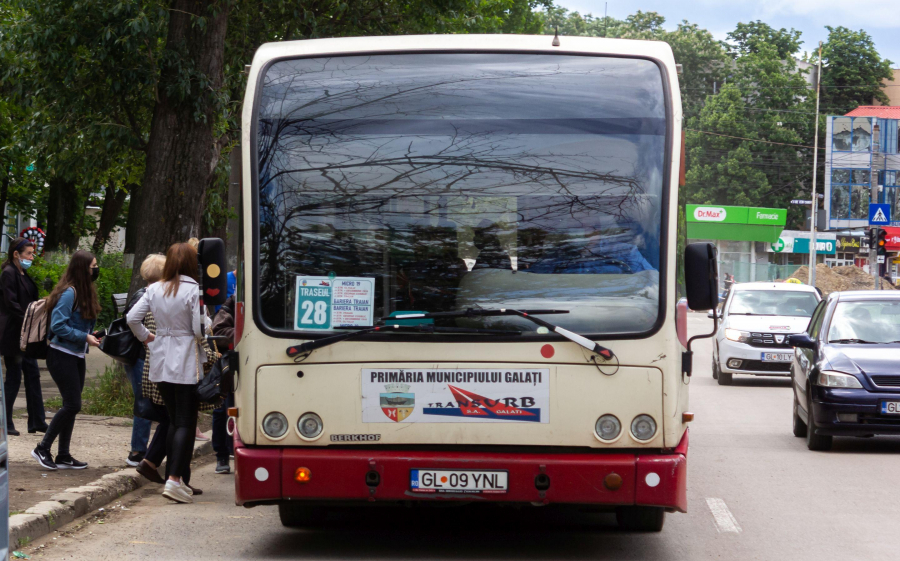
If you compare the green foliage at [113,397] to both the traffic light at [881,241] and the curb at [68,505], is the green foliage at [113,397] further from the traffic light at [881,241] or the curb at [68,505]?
the traffic light at [881,241]

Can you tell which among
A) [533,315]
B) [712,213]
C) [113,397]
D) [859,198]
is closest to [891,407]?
[533,315]

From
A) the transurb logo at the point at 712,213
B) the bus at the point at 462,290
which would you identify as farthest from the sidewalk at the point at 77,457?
the transurb logo at the point at 712,213

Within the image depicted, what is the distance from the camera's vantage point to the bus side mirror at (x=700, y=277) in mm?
6199

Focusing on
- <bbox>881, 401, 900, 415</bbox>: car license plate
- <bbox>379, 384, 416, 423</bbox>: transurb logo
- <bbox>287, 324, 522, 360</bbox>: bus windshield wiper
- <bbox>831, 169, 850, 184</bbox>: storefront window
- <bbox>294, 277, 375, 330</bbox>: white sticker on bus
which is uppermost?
<bbox>831, 169, 850, 184</bbox>: storefront window

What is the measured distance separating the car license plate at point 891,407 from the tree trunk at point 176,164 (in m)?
7.39

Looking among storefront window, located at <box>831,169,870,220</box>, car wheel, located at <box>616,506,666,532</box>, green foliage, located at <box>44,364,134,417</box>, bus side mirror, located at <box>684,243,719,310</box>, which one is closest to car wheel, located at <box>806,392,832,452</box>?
car wheel, located at <box>616,506,666,532</box>

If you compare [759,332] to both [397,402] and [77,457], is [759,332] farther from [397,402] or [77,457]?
[397,402]

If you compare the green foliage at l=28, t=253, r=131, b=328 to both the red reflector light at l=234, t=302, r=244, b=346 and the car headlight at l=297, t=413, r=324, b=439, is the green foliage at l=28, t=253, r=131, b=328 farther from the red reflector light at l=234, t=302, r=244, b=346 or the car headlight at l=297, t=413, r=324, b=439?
the car headlight at l=297, t=413, r=324, b=439

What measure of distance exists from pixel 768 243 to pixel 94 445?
7097 centimetres

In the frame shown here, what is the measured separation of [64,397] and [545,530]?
4.01 meters

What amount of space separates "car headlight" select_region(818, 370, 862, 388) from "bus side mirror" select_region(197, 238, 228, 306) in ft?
22.5

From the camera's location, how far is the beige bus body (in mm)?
6000

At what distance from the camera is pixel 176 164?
13.0 metres

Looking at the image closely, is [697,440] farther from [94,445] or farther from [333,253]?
[333,253]
